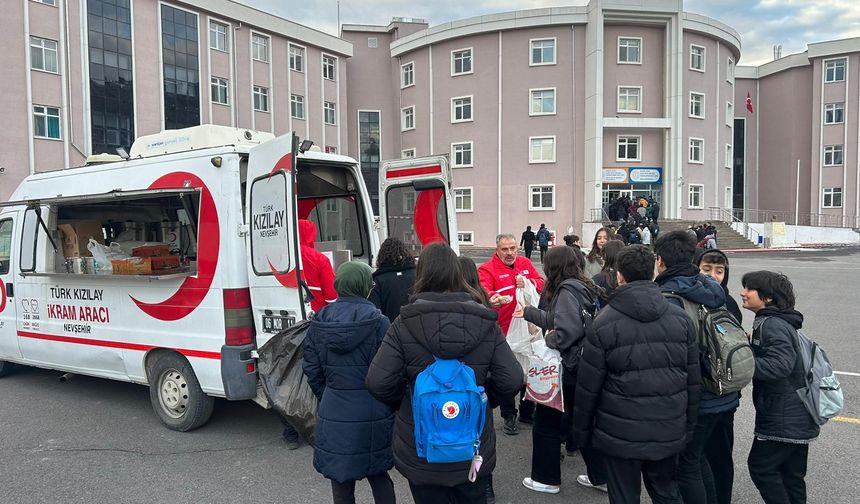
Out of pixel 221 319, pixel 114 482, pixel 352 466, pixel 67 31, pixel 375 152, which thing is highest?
pixel 67 31

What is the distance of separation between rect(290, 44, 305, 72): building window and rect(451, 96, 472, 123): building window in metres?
9.96

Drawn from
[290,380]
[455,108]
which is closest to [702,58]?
[455,108]

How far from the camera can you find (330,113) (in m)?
39.2

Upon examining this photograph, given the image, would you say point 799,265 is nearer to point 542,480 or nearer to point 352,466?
point 542,480

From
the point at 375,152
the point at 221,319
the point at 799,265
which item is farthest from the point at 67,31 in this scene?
the point at 799,265

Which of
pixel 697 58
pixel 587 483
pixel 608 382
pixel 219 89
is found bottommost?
pixel 587 483

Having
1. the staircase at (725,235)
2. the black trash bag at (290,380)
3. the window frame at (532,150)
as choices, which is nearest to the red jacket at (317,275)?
the black trash bag at (290,380)

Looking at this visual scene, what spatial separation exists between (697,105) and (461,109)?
1468 cm

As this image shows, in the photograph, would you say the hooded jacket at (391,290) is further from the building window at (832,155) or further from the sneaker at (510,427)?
the building window at (832,155)

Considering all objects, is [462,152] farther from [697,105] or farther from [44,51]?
[44,51]

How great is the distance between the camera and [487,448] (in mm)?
2705

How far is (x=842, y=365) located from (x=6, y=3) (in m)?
30.3

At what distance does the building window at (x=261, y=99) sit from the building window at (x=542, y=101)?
16.0 meters

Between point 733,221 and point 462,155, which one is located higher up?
point 462,155
